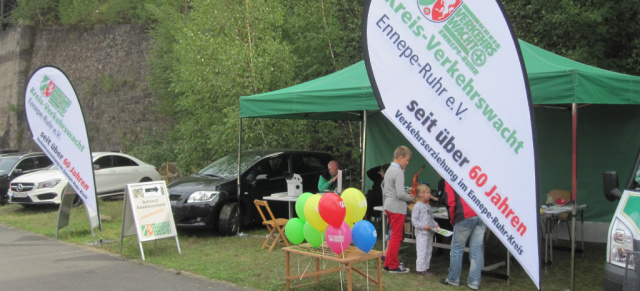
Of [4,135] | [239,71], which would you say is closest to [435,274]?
[239,71]

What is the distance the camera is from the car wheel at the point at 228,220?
915 cm

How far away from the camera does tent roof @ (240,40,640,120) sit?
6.00 m

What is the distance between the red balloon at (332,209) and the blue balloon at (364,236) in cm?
26

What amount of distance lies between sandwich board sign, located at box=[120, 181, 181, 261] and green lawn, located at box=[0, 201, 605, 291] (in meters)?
0.33

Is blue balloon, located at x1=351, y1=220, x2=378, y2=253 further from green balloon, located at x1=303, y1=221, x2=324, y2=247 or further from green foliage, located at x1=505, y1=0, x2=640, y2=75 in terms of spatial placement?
green foliage, located at x1=505, y1=0, x2=640, y2=75

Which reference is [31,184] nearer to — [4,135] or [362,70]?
[362,70]

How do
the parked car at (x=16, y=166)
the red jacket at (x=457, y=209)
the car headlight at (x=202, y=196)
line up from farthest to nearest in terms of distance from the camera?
the parked car at (x=16, y=166), the car headlight at (x=202, y=196), the red jacket at (x=457, y=209)

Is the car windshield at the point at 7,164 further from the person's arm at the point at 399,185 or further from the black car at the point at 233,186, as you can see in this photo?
the person's arm at the point at 399,185

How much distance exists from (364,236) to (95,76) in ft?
81.0

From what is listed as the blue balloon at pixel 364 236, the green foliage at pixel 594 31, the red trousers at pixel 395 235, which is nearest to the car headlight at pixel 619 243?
the blue balloon at pixel 364 236

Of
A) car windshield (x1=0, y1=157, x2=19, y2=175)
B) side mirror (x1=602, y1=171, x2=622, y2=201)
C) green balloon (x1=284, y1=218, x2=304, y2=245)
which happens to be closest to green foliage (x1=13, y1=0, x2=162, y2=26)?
car windshield (x1=0, y1=157, x2=19, y2=175)

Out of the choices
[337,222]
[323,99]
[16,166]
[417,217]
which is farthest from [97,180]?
[337,222]

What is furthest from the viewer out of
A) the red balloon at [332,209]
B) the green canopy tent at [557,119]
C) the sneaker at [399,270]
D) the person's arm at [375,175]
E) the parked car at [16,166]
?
the parked car at [16,166]

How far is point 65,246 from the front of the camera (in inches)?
351
